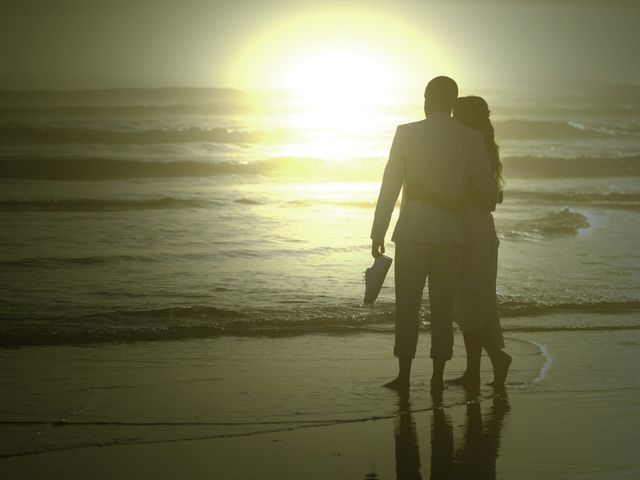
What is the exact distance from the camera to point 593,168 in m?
23.7

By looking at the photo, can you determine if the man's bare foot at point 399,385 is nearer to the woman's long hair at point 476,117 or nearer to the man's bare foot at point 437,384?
the man's bare foot at point 437,384

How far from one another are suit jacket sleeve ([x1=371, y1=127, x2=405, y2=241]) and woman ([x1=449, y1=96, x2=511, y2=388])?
0.41m

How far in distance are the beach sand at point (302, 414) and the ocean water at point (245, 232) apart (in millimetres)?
665

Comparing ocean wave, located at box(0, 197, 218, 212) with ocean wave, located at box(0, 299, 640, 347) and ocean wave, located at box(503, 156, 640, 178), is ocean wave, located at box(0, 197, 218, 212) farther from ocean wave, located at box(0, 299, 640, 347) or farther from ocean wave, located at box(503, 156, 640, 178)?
ocean wave, located at box(503, 156, 640, 178)

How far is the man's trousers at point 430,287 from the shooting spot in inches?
225

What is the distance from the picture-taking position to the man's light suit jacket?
5668 mm

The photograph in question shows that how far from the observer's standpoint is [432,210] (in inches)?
224

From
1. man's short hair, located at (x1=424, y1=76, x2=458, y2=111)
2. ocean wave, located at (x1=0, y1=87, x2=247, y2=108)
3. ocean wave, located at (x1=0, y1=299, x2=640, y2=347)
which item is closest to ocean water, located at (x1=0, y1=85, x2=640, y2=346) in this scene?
ocean wave, located at (x1=0, y1=299, x2=640, y2=347)

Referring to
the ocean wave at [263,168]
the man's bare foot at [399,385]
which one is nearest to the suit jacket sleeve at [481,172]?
the man's bare foot at [399,385]

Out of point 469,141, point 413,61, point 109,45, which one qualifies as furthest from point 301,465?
point 413,61

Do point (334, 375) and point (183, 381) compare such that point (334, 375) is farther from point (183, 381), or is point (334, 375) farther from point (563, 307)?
point (563, 307)

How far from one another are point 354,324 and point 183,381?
189 centimetres

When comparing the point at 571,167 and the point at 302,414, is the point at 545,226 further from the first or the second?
the point at 571,167

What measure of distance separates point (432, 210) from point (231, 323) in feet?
7.53
